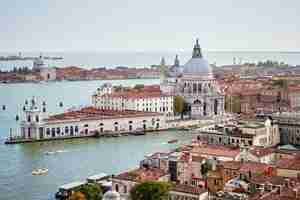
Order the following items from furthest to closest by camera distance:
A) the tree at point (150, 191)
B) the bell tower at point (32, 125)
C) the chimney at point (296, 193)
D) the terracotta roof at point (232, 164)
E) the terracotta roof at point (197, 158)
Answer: the bell tower at point (32, 125)
the terracotta roof at point (197, 158)
the terracotta roof at point (232, 164)
the tree at point (150, 191)
the chimney at point (296, 193)

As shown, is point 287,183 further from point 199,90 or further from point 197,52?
point 197,52


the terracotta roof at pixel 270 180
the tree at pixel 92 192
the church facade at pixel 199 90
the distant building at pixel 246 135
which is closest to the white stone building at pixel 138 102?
the church facade at pixel 199 90

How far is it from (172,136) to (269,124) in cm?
318

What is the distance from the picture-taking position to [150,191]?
5.84 m

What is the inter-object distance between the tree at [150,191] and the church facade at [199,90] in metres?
9.52

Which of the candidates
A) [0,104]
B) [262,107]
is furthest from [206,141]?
[0,104]

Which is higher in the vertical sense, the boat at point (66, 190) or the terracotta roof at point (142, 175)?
the terracotta roof at point (142, 175)

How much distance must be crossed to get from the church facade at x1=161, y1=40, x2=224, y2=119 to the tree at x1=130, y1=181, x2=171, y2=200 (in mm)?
9516

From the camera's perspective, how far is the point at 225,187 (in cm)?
627

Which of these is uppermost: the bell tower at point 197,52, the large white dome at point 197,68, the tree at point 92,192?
the bell tower at point 197,52

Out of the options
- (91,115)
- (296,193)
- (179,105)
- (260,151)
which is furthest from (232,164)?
(179,105)

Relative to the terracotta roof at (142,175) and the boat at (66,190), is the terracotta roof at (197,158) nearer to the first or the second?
the terracotta roof at (142,175)

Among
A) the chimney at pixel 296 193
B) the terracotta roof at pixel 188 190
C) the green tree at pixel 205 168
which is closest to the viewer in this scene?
the chimney at pixel 296 193

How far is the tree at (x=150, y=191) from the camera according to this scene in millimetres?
5812
